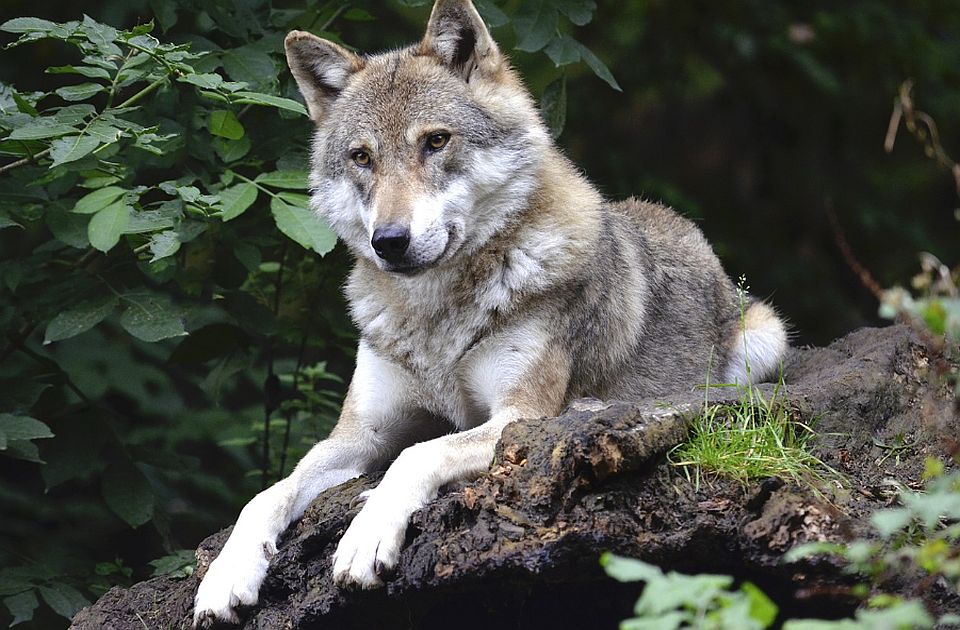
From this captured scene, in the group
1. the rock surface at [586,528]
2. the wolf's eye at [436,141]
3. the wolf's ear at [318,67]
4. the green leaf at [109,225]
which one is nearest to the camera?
the rock surface at [586,528]

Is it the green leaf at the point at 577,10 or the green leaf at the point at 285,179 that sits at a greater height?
the green leaf at the point at 577,10

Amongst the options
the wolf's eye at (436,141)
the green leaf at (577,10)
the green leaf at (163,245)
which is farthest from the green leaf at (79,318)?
the green leaf at (577,10)

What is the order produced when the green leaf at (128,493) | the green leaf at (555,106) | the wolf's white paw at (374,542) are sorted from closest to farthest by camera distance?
the wolf's white paw at (374,542), the green leaf at (128,493), the green leaf at (555,106)

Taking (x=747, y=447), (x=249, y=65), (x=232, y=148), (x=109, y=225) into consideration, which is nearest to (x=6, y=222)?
(x=109, y=225)

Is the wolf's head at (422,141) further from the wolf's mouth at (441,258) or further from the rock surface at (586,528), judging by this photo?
the rock surface at (586,528)

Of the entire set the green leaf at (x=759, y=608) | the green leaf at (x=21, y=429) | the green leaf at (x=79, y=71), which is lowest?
the green leaf at (x=21, y=429)

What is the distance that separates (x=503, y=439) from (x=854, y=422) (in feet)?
5.08

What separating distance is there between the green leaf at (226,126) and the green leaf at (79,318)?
3.08 feet

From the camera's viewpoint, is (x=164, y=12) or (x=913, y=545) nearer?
(x=913, y=545)

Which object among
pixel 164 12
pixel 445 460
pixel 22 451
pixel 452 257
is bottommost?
pixel 22 451

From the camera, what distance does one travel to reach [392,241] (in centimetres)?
452

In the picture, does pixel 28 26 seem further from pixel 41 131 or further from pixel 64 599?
pixel 64 599

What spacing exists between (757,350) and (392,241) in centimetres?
259

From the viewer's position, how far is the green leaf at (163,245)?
4.64 m
